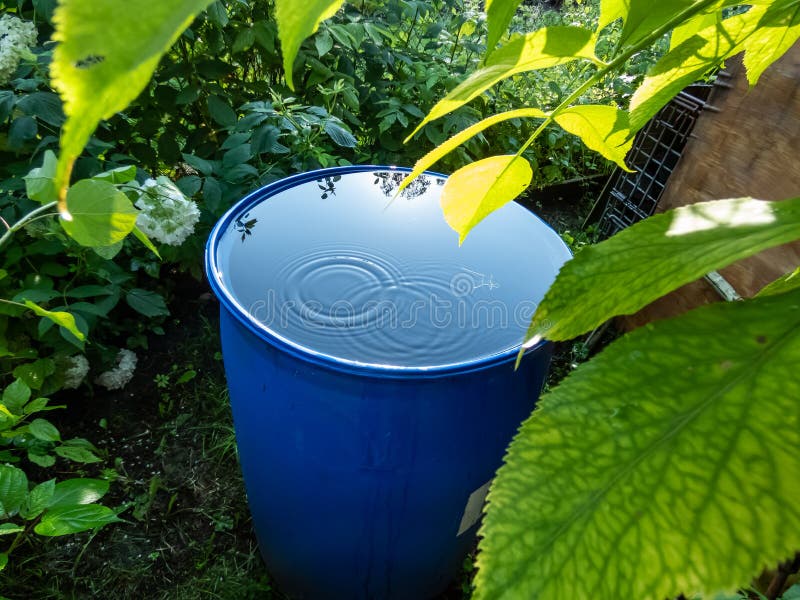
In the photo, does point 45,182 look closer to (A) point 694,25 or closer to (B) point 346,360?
(B) point 346,360

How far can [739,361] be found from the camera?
7.7 inches

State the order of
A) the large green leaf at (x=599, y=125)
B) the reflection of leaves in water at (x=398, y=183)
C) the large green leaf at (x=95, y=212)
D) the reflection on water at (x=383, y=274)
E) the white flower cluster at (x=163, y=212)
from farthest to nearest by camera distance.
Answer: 1. the white flower cluster at (x=163, y=212)
2. the reflection of leaves in water at (x=398, y=183)
3. the reflection on water at (x=383, y=274)
4. the large green leaf at (x=95, y=212)
5. the large green leaf at (x=599, y=125)

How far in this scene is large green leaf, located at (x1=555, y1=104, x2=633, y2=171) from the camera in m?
0.39

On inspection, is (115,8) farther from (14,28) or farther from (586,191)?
(586,191)

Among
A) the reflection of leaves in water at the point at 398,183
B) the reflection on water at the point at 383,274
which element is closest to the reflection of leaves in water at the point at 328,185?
the reflection on water at the point at 383,274

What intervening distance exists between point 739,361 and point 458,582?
186 centimetres

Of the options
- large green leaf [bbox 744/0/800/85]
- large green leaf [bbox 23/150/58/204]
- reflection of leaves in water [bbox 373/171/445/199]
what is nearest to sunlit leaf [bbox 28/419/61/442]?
large green leaf [bbox 23/150/58/204]

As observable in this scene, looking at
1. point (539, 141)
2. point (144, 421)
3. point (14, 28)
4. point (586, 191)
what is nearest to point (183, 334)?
point (144, 421)

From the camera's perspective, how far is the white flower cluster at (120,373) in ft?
7.09

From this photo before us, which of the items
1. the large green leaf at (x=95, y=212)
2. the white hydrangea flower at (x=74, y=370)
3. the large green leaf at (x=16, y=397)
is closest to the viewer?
the large green leaf at (x=95, y=212)

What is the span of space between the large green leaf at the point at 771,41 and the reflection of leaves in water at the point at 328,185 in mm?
1168

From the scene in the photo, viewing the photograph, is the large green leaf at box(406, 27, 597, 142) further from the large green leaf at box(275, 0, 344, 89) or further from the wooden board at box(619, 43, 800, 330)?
the wooden board at box(619, 43, 800, 330)

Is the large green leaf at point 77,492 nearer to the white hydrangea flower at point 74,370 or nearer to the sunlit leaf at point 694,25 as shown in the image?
the white hydrangea flower at point 74,370

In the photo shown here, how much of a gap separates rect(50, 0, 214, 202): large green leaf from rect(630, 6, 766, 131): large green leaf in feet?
0.94
